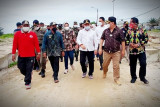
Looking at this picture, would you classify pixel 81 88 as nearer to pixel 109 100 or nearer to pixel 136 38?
pixel 109 100

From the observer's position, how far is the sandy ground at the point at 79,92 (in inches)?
164

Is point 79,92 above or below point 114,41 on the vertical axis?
below

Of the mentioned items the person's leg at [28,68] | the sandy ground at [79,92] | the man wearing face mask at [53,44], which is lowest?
the sandy ground at [79,92]

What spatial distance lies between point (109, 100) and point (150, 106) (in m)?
1.01

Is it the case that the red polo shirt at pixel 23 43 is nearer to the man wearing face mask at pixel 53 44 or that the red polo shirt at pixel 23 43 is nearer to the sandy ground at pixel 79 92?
the man wearing face mask at pixel 53 44

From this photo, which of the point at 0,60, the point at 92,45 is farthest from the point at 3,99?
the point at 0,60

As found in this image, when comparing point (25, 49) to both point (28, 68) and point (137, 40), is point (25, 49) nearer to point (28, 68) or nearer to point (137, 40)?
point (28, 68)

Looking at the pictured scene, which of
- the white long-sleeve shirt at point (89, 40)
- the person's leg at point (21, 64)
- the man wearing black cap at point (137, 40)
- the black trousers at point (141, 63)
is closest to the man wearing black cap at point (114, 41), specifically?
the man wearing black cap at point (137, 40)

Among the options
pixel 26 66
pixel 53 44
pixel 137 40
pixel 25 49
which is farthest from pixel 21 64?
pixel 137 40

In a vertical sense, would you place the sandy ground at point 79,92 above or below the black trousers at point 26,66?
below

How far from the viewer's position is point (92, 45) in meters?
6.07

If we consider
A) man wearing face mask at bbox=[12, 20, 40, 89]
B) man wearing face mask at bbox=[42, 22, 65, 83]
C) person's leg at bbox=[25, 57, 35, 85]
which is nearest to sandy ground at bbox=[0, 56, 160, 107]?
person's leg at bbox=[25, 57, 35, 85]

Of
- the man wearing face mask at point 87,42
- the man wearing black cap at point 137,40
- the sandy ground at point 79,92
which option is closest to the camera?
the sandy ground at point 79,92

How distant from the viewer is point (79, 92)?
191 inches
